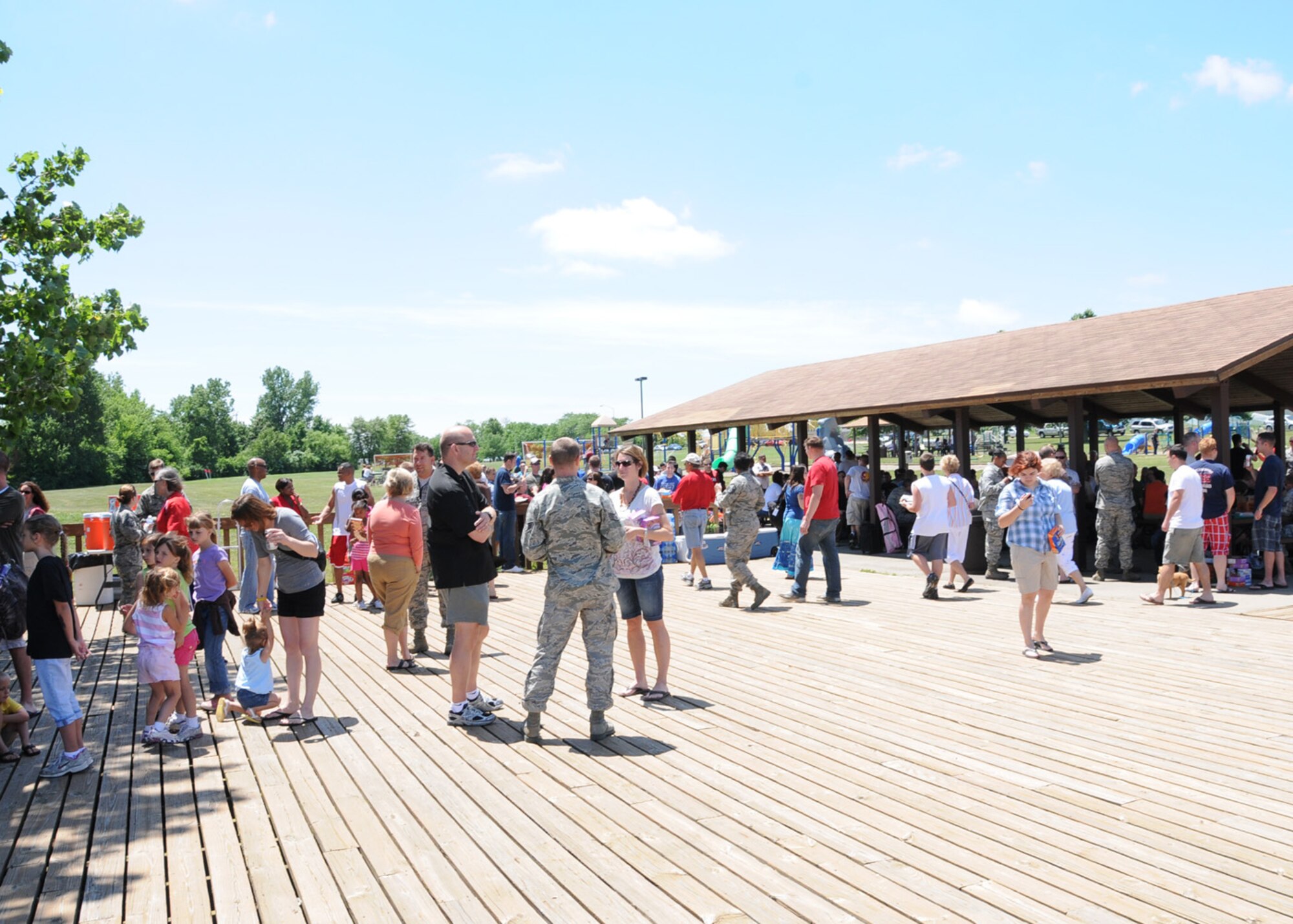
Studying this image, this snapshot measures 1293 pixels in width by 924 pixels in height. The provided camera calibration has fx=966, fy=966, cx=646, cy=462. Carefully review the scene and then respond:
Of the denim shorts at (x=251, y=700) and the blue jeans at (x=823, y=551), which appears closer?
the denim shorts at (x=251, y=700)

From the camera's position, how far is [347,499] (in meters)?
11.7

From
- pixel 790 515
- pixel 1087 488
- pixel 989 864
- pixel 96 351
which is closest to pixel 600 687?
pixel 989 864

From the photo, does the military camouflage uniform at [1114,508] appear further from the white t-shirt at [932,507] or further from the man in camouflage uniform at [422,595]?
the man in camouflage uniform at [422,595]

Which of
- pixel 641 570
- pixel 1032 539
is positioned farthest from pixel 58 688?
pixel 1032 539

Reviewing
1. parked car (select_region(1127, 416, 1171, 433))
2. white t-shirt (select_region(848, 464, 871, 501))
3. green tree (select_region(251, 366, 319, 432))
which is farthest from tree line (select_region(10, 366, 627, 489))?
white t-shirt (select_region(848, 464, 871, 501))

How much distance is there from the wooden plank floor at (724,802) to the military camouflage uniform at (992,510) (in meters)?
4.37

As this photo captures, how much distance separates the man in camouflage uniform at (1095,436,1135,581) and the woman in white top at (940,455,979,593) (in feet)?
5.19

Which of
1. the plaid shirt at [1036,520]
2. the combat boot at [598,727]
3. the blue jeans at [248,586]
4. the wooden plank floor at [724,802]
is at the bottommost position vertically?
the wooden plank floor at [724,802]

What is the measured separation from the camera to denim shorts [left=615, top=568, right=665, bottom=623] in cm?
627

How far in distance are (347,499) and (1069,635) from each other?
8063mm

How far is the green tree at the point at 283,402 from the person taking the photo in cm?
16138

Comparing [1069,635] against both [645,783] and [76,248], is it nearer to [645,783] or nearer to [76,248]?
[645,783]

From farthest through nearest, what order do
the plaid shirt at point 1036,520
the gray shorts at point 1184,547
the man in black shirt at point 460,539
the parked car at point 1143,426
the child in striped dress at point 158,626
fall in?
the parked car at point 1143,426
the gray shorts at point 1184,547
the plaid shirt at point 1036,520
the man in black shirt at point 460,539
the child in striped dress at point 158,626

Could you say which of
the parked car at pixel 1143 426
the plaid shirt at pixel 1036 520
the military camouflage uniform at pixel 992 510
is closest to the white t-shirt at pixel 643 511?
the plaid shirt at pixel 1036 520
